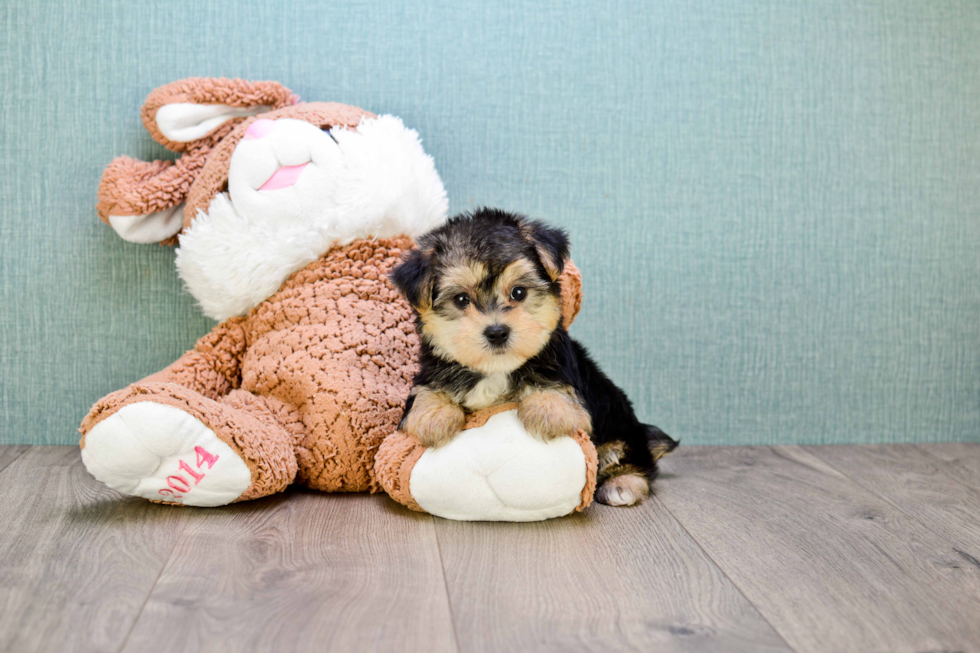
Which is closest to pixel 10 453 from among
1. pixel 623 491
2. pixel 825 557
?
pixel 623 491

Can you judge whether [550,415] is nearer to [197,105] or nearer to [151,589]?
[151,589]

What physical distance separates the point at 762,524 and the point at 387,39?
6.76ft

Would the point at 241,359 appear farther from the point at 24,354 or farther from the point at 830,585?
the point at 830,585

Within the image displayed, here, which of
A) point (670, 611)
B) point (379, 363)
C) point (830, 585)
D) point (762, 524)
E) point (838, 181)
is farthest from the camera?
point (838, 181)

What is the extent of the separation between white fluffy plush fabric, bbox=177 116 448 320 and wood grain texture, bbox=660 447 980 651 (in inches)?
50.7

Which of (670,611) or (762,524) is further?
(762,524)

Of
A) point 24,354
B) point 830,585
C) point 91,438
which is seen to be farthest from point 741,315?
point 24,354

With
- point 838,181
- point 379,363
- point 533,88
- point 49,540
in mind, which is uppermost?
point 533,88

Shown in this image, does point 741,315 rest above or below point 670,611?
above

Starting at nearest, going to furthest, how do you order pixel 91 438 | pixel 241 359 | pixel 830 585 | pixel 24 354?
1. pixel 830 585
2. pixel 91 438
3. pixel 241 359
4. pixel 24 354

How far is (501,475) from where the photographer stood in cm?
199

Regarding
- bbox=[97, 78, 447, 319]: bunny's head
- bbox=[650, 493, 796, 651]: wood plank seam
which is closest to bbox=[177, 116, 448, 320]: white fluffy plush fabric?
bbox=[97, 78, 447, 319]: bunny's head

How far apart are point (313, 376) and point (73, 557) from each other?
76 centimetres

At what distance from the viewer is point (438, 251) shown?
2008 mm
